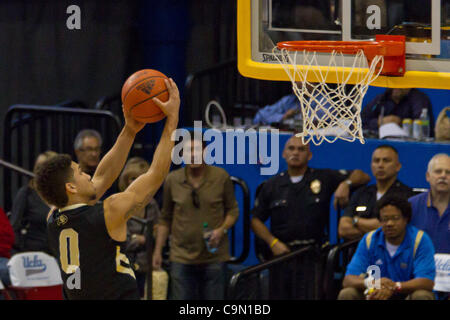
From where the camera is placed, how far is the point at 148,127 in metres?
10.3

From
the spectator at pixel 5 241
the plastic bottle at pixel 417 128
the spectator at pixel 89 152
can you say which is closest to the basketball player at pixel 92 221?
the spectator at pixel 5 241

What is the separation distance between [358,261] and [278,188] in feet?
3.38

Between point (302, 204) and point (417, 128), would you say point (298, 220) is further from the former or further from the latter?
point (417, 128)

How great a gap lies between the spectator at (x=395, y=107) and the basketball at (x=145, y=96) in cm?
355

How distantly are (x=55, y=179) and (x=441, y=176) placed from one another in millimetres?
3009

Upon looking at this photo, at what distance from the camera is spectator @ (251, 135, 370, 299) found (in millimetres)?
6980

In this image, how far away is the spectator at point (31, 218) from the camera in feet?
25.4

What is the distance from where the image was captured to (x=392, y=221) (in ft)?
21.0

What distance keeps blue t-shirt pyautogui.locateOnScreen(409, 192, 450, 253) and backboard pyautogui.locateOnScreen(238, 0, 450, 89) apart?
1537 millimetres

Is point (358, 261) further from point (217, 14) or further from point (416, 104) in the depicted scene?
point (217, 14)

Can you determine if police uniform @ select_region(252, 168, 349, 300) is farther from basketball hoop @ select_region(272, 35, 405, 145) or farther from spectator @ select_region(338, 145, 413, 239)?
basketball hoop @ select_region(272, 35, 405, 145)

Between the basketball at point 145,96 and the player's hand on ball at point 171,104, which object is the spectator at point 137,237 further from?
the player's hand on ball at point 171,104

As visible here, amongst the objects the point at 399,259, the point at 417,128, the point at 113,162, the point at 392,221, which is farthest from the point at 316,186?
the point at 113,162
